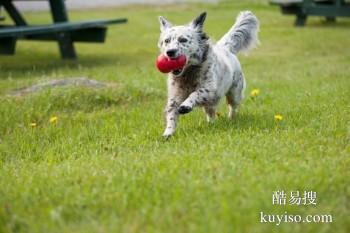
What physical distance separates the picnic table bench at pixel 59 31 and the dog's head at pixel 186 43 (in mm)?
5735

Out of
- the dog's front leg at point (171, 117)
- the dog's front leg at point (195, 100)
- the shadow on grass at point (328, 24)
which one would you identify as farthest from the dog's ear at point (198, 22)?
the shadow on grass at point (328, 24)

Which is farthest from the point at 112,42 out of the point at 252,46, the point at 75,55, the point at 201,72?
the point at 201,72

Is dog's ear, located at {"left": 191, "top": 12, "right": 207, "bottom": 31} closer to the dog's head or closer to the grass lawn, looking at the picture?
the dog's head

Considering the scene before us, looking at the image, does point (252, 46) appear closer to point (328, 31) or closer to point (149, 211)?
point (149, 211)

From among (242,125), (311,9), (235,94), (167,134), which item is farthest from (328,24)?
(167,134)

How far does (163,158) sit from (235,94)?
261 cm

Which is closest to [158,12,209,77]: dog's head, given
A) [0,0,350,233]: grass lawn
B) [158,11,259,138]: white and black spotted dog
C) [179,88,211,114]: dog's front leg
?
[158,11,259,138]: white and black spotted dog

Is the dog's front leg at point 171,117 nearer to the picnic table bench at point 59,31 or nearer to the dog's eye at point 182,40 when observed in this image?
the dog's eye at point 182,40

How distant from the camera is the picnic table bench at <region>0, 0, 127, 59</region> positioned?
1134cm

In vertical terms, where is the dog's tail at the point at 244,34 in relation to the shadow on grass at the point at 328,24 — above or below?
above

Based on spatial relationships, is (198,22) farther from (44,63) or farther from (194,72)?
(44,63)

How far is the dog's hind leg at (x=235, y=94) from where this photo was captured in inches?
280

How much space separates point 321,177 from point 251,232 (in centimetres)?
98

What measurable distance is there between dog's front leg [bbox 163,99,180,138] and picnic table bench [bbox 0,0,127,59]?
579 cm
